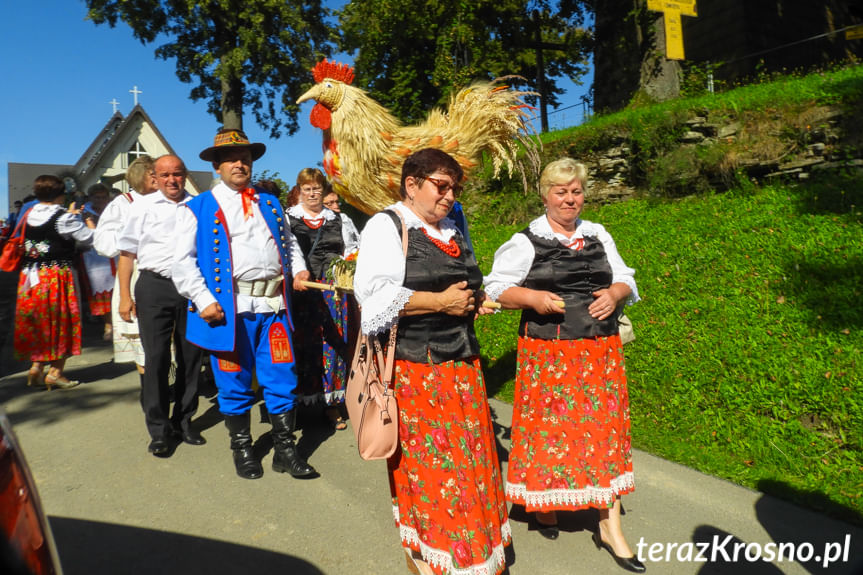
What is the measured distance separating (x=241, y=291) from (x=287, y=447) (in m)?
1.12

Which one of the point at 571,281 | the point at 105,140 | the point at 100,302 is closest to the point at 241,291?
the point at 571,281

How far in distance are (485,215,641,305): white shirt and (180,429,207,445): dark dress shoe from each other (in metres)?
2.88

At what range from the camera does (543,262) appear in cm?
307

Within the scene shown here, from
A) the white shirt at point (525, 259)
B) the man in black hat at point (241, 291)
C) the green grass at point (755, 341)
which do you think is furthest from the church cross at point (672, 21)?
the man in black hat at point (241, 291)

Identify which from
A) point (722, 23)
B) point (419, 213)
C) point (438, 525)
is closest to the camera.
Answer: point (438, 525)

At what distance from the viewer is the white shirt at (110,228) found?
5.88 meters

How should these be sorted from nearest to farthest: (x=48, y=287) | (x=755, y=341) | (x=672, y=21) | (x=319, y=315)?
(x=755, y=341) < (x=319, y=315) < (x=48, y=287) < (x=672, y=21)

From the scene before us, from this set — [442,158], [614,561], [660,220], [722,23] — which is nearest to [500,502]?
[614,561]

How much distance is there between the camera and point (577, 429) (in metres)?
2.99

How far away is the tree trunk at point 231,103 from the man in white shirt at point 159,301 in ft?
48.5

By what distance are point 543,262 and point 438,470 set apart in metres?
1.23

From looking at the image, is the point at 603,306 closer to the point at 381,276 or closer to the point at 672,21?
the point at 381,276

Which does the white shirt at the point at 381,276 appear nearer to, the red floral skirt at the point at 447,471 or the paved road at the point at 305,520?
the red floral skirt at the point at 447,471

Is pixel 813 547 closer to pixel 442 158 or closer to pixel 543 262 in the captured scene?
pixel 543 262
